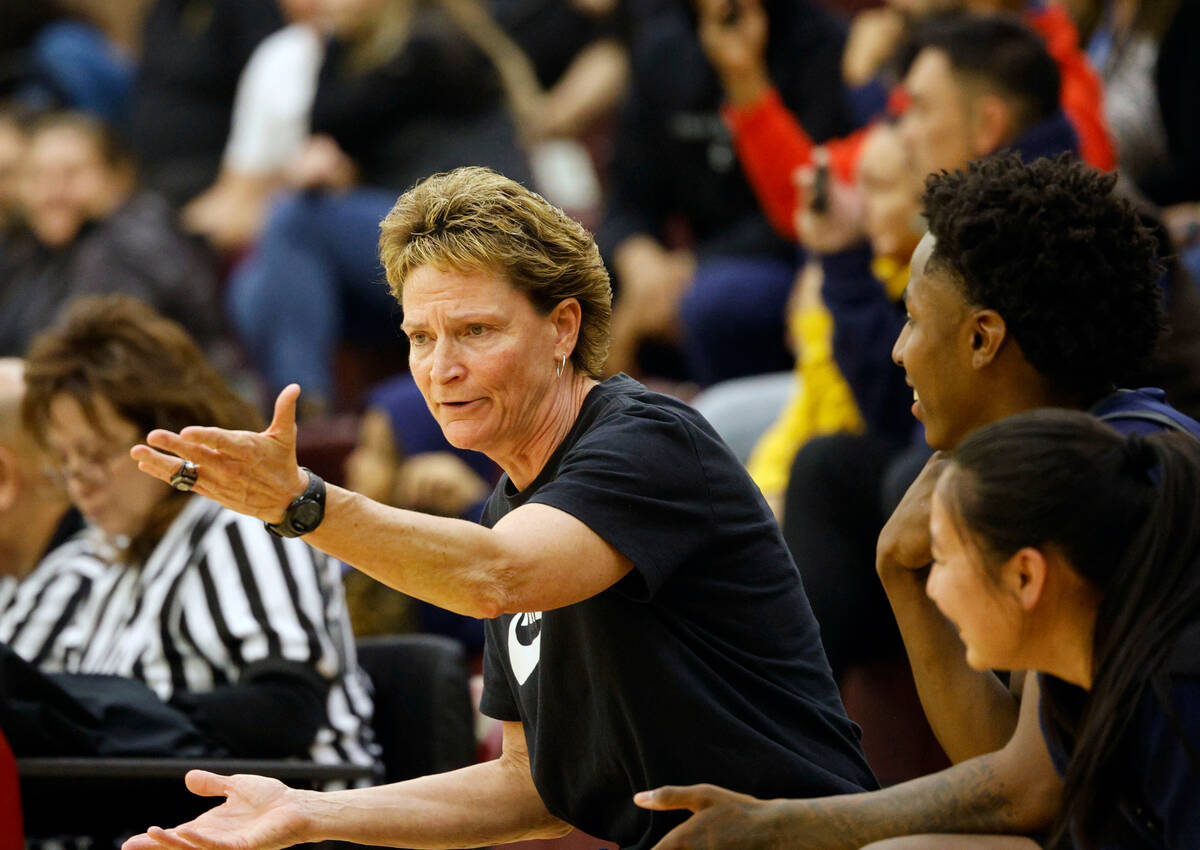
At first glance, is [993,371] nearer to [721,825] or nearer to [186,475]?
[721,825]

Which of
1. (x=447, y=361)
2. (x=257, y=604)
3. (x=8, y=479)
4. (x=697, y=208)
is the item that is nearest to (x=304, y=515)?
(x=447, y=361)

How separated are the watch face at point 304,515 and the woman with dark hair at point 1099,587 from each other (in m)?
0.68

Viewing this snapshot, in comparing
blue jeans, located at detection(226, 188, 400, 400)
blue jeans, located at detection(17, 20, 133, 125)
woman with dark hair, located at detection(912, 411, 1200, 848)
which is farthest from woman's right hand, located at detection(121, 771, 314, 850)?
blue jeans, located at detection(17, 20, 133, 125)

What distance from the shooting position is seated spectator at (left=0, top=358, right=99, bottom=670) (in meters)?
3.35

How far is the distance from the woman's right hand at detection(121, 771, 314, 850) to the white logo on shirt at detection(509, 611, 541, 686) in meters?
0.34

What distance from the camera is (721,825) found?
1.99 meters

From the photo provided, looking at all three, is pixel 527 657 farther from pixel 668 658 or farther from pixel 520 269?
pixel 520 269

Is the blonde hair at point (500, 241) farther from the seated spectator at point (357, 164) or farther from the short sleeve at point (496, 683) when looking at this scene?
the seated spectator at point (357, 164)

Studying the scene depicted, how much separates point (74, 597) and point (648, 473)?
177 cm

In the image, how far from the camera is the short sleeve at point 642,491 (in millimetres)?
1979

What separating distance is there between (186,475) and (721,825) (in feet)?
2.49

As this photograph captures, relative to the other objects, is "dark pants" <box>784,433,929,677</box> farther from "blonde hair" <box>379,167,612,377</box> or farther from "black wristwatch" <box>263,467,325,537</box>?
"black wristwatch" <box>263,467,325,537</box>

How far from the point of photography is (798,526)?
143 inches

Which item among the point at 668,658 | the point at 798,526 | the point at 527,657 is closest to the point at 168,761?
the point at 527,657
